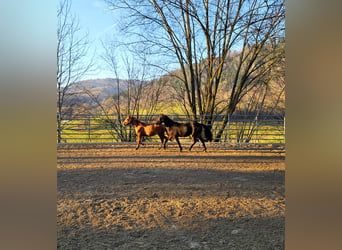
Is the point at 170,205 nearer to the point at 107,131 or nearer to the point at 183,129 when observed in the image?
the point at 183,129

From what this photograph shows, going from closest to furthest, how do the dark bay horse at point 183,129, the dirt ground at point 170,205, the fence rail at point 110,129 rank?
the dirt ground at point 170,205 < the dark bay horse at point 183,129 < the fence rail at point 110,129

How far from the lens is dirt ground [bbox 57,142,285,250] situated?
2215mm

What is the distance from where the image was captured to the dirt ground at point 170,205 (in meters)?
2.21

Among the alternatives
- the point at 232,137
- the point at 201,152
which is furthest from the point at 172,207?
the point at 232,137

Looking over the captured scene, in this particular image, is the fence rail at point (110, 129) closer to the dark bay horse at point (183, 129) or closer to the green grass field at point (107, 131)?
the green grass field at point (107, 131)

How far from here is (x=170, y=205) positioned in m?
3.06

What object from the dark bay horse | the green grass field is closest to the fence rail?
the green grass field

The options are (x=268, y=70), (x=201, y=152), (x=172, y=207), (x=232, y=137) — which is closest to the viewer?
(x=172, y=207)

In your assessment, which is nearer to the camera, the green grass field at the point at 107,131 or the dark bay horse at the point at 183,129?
the dark bay horse at the point at 183,129

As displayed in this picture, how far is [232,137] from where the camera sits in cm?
1102

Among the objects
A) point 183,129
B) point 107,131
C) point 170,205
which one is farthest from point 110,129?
point 170,205

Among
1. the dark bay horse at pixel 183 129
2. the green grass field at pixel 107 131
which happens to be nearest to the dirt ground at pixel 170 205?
the dark bay horse at pixel 183 129
